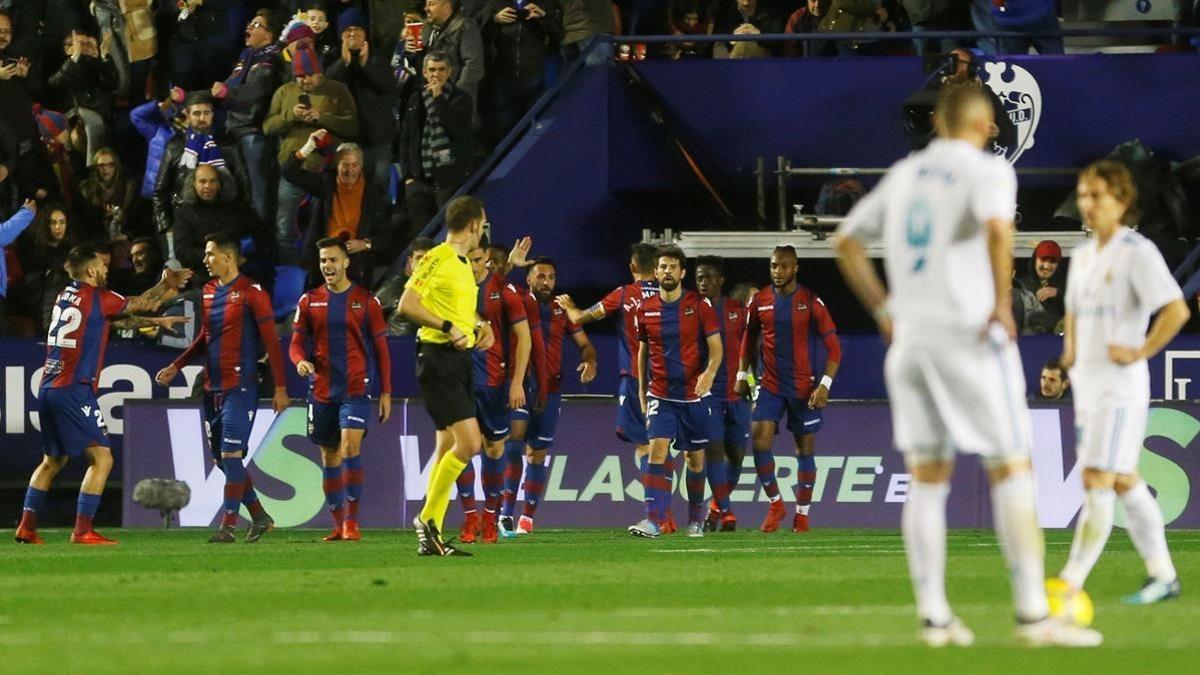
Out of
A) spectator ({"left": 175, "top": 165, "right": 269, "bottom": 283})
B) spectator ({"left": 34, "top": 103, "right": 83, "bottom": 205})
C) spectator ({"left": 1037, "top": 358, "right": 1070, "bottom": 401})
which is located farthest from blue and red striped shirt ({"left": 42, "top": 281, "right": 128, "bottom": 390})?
spectator ({"left": 1037, "top": 358, "right": 1070, "bottom": 401})

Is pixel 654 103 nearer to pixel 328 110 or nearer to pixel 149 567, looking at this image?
pixel 328 110

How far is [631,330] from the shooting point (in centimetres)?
1966

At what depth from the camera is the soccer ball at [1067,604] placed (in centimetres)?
864

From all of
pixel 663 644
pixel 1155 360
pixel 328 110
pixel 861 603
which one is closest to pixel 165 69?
pixel 328 110

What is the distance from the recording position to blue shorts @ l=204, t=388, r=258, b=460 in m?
17.7

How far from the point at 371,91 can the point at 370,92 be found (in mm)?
14

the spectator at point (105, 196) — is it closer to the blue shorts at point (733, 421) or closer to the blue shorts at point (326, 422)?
the blue shorts at point (326, 422)

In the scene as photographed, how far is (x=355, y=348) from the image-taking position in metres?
18.2

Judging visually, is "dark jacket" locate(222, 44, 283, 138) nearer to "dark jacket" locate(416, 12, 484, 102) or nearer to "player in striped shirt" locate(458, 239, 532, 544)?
"dark jacket" locate(416, 12, 484, 102)

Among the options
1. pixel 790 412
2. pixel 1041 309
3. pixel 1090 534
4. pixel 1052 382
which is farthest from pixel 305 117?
pixel 1090 534

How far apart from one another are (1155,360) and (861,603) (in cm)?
998

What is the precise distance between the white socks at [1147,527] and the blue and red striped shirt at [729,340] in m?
9.44

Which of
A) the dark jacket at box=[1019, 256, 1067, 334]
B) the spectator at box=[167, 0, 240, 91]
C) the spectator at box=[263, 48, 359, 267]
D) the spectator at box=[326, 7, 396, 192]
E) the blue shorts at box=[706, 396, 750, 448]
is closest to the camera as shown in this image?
the blue shorts at box=[706, 396, 750, 448]

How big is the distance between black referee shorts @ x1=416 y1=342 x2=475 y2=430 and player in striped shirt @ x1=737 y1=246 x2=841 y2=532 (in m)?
5.38
